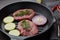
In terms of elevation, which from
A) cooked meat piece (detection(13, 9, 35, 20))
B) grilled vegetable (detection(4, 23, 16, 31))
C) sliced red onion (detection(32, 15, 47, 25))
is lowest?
grilled vegetable (detection(4, 23, 16, 31))

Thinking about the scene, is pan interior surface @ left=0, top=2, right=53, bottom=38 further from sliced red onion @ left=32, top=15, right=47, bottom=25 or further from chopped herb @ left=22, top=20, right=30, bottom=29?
chopped herb @ left=22, top=20, right=30, bottom=29

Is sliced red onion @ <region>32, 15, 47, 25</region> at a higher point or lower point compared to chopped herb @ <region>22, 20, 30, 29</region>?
higher

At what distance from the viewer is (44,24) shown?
1.26 meters

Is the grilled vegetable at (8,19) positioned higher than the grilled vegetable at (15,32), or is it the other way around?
the grilled vegetable at (8,19)

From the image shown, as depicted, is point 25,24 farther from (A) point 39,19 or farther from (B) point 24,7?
(B) point 24,7

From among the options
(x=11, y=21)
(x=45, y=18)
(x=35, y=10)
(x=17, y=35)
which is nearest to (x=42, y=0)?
(x=35, y=10)

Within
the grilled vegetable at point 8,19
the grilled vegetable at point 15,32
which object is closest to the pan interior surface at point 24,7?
the grilled vegetable at point 8,19

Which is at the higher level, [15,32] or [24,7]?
[24,7]

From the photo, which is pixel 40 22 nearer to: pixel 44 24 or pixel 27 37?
pixel 44 24

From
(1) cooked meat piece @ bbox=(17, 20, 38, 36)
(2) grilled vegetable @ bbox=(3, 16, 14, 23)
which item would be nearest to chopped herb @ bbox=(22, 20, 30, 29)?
(1) cooked meat piece @ bbox=(17, 20, 38, 36)

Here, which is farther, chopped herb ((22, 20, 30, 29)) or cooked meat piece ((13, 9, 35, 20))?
cooked meat piece ((13, 9, 35, 20))

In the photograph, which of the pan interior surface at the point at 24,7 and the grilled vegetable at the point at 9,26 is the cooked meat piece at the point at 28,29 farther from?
the pan interior surface at the point at 24,7

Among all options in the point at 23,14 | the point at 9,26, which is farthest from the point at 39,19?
the point at 9,26

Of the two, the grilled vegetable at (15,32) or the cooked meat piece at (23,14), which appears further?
the cooked meat piece at (23,14)
